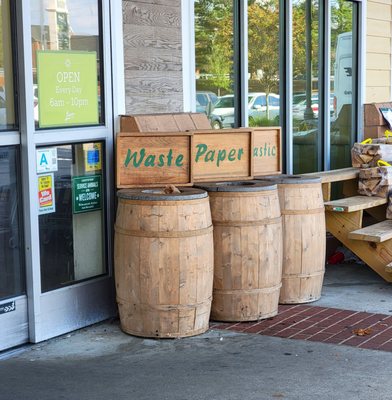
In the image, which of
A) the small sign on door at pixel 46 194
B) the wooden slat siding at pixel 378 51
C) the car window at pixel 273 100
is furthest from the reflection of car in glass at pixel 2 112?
the wooden slat siding at pixel 378 51

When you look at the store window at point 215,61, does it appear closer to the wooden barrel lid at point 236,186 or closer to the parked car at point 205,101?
the parked car at point 205,101

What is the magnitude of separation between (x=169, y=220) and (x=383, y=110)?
4809 millimetres

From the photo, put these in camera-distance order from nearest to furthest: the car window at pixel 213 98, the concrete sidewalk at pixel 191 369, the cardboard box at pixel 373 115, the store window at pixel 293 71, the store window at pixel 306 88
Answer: the concrete sidewalk at pixel 191 369 → the car window at pixel 213 98 → the store window at pixel 293 71 → the store window at pixel 306 88 → the cardboard box at pixel 373 115

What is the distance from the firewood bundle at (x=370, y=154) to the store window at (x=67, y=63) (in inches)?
125

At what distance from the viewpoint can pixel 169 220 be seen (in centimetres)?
556

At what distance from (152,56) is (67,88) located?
972 millimetres

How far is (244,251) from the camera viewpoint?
19.8ft

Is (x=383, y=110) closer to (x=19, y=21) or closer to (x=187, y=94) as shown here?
(x=187, y=94)

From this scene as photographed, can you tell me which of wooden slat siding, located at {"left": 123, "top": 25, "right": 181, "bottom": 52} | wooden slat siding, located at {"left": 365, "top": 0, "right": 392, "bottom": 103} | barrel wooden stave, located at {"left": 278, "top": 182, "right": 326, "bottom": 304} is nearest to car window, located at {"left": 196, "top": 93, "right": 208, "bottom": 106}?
wooden slat siding, located at {"left": 123, "top": 25, "right": 181, "bottom": 52}

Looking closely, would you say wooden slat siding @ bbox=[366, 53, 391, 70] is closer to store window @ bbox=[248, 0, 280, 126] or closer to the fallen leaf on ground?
store window @ bbox=[248, 0, 280, 126]

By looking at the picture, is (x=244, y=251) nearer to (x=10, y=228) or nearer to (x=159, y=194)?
(x=159, y=194)

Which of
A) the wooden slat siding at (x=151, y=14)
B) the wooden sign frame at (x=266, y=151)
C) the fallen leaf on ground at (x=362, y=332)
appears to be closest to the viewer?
the fallen leaf on ground at (x=362, y=332)

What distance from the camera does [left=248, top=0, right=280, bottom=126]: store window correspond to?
A: 7996 millimetres

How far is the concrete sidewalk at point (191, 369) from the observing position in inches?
188
